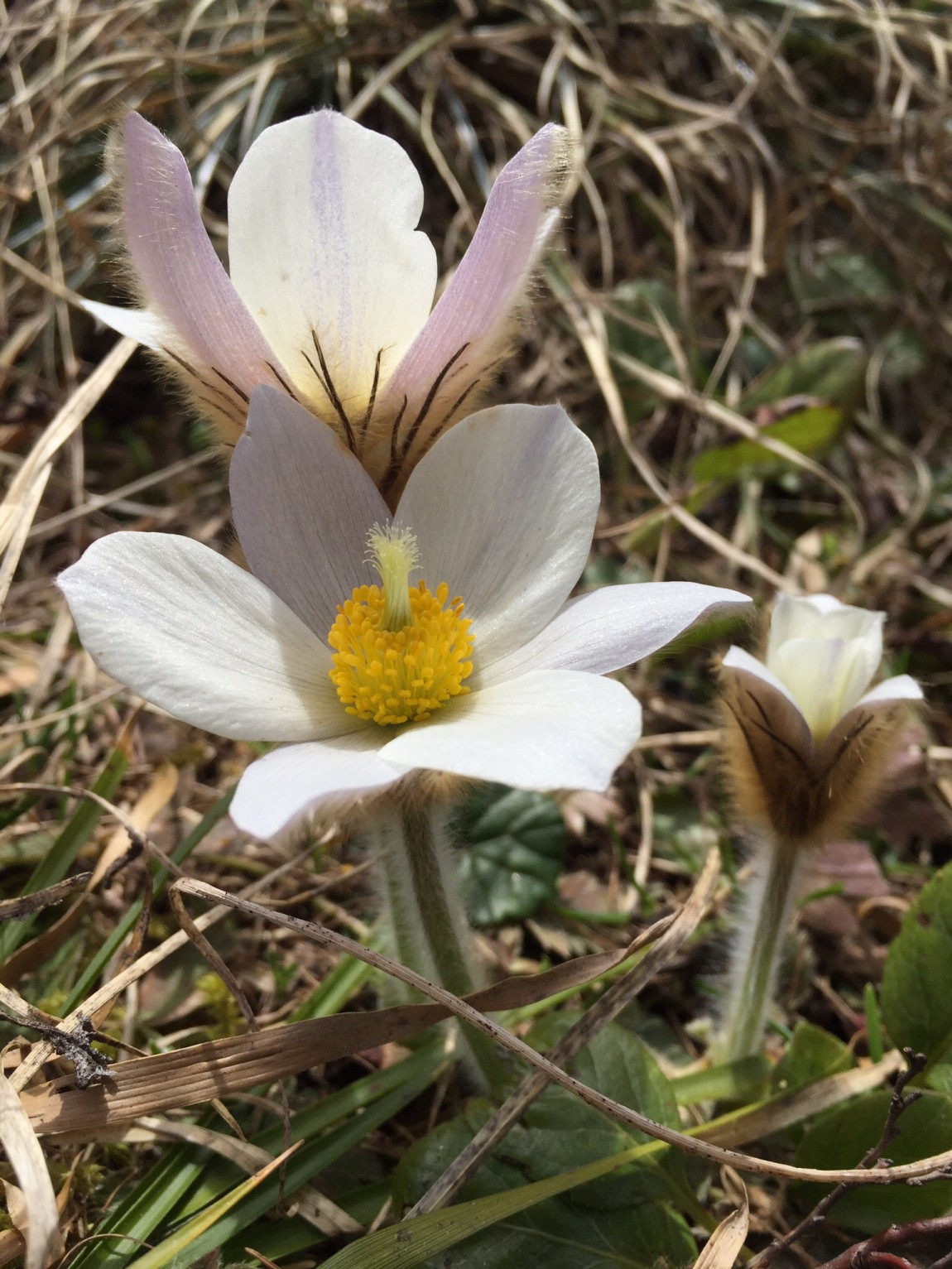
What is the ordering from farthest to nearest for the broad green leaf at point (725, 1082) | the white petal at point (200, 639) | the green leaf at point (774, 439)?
the green leaf at point (774, 439), the broad green leaf at point (725, 1082), the white petal at point (200, 639)

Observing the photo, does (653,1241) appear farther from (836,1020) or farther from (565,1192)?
(836,1020)

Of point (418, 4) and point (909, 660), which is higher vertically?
point (418, 4)

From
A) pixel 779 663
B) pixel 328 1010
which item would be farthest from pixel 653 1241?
pixel 779 663

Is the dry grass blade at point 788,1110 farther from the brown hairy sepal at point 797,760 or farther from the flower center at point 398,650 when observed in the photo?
the flower center at point 398,650

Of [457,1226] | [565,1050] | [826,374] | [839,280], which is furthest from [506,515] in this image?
[839,280]

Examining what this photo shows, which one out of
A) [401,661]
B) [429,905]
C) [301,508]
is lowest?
[429,905]

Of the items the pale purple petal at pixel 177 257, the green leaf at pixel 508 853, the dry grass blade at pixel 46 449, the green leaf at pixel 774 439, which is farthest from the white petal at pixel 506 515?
the green leaf at pixel 774 439

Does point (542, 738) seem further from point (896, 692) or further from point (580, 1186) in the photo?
point (580, 1186)
